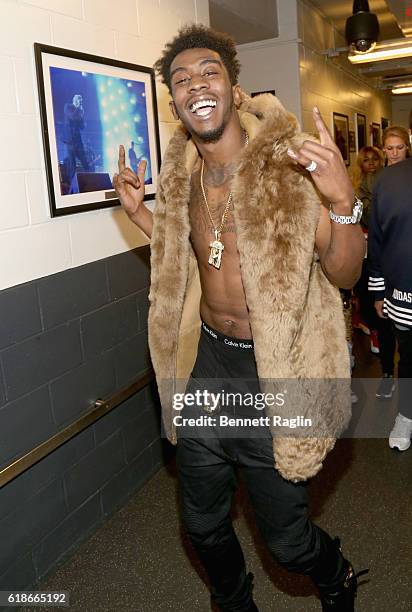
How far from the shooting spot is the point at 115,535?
9.07ft

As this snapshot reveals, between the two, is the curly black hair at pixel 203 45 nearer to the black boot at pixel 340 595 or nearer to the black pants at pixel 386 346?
the black boot at pixel 340 595

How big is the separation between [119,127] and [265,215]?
51.8 inches

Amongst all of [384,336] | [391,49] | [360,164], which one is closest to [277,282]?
[384,336]

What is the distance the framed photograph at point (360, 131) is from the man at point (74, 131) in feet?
23.8

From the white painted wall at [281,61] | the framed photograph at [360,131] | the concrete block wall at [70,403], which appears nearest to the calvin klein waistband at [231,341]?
the concrete block wall at [70,403]

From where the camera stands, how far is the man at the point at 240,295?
5.88ft

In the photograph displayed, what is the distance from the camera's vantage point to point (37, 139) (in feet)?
7.76

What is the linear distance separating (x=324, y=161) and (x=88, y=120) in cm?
144

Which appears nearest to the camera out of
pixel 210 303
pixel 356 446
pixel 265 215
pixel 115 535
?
pixel 265 215

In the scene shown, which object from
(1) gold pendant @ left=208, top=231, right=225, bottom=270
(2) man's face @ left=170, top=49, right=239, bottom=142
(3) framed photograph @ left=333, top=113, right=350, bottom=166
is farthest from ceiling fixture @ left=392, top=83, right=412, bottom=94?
(1) gold pendant @ left=208, top=231, right=225, bottom=270

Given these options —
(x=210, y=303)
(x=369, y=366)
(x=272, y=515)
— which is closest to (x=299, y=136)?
(x=210, y=303)

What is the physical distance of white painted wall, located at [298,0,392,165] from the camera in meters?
6.48

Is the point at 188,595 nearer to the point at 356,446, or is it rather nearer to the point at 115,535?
the point at 115,535

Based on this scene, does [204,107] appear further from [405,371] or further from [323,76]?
[323,76]
